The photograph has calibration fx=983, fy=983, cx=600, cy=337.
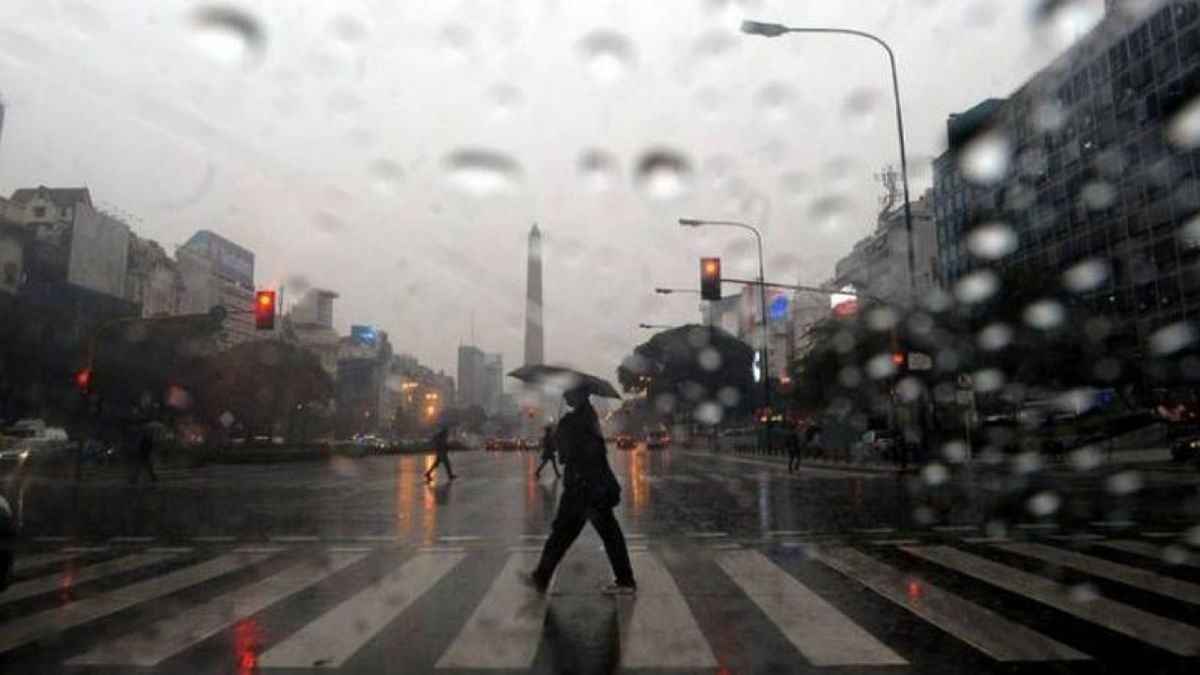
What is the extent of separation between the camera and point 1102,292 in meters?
54.2

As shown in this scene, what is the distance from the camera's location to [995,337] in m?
43.6

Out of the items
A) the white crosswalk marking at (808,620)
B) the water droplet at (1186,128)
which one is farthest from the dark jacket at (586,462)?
the water droplet at (1186,128)

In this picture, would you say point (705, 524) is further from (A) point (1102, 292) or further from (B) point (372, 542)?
(A) point (1102, 292)

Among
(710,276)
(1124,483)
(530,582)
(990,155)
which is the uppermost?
(990,155)

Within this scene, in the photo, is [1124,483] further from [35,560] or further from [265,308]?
[265,308]

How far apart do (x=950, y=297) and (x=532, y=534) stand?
37.9 m

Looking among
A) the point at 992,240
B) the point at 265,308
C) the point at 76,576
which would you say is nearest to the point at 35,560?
the point at 76,576

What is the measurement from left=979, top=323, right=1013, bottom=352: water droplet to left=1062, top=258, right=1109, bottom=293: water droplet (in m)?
11.5

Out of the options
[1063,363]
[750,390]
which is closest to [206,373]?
[1063,363]

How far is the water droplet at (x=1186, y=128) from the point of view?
147 feet

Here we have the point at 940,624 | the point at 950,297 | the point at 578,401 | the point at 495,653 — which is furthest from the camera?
the point at 950,297

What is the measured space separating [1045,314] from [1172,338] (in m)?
7.10

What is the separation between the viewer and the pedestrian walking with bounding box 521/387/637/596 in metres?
7.95

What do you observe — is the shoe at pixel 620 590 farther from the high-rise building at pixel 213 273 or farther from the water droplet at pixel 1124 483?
the high-rise building at pixel 213 273
